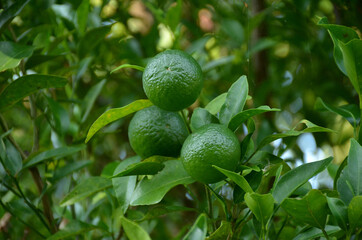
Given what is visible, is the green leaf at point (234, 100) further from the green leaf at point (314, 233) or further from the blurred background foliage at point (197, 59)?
the blurred background foliage at point (197, 59)

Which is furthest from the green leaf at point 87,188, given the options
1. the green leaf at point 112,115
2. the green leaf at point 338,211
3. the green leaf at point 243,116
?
the green leaf at point 338,211

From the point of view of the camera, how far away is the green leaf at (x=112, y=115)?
0.67 meters

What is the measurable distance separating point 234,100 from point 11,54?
42cm

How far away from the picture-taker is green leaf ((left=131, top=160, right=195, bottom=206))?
67 centimetres

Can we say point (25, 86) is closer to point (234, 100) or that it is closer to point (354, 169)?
point (234, 100)

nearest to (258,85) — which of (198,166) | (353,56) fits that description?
(353,56)

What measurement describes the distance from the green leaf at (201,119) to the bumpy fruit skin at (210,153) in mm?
60

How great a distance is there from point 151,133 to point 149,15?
126 cm

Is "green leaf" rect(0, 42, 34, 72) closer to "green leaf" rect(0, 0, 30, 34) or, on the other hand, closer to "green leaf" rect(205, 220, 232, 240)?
"green leaf" rect(0, 0, 30, 34)

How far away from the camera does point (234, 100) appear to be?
0.69 m

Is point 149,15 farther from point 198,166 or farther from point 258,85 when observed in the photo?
point 198,166

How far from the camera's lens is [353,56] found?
2.23 ft

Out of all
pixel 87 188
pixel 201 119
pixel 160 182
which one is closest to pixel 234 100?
pixel 201 119

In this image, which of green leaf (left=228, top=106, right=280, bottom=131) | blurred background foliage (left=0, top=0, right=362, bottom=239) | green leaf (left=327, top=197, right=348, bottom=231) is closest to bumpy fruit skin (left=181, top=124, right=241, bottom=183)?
green leaf (left=228, top=106, right=280, bottom=131)
